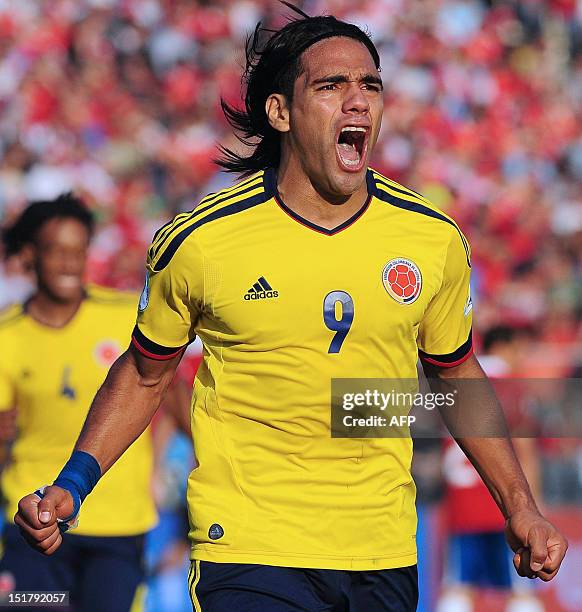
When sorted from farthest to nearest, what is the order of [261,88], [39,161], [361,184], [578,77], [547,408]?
[578,77] → [39,161] → [547,408] → [261,88] → [361,184]

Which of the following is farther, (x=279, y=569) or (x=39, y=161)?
(x=39, y=161)

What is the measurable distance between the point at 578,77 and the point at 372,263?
12813mm

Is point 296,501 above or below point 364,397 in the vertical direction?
below

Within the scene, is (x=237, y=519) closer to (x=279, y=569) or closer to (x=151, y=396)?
(x=279, y=569)

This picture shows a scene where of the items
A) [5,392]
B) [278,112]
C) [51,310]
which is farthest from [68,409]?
[278,112]

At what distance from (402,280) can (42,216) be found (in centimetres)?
294

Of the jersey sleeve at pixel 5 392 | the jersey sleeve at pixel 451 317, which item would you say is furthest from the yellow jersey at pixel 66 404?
the jersey sleeve at pixel 451 317

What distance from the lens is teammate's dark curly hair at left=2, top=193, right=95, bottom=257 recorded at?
631 centimetres

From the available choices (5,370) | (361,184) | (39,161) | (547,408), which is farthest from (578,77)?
(361,184)

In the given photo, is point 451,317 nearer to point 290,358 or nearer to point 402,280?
Answer: point 402,280

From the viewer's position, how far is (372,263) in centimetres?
388

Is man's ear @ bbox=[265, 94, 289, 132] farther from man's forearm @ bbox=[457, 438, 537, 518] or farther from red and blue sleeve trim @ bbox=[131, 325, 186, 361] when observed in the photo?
man's forearm @ bbox=[457, 438, 537, 518]

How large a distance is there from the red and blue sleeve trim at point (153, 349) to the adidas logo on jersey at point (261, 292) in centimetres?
34

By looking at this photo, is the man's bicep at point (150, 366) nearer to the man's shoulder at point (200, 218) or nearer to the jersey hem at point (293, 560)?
the man's shoulder at point (200, 218)
